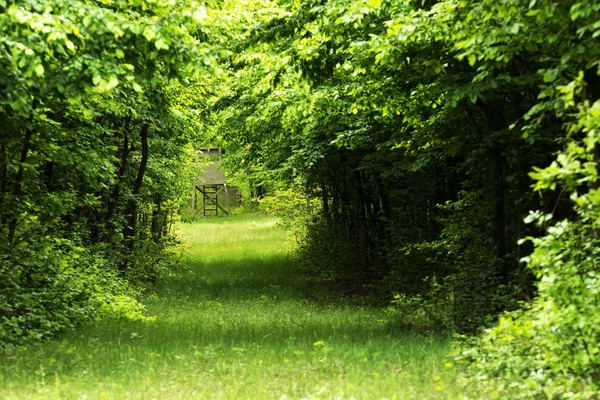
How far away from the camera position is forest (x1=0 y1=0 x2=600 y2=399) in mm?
6559

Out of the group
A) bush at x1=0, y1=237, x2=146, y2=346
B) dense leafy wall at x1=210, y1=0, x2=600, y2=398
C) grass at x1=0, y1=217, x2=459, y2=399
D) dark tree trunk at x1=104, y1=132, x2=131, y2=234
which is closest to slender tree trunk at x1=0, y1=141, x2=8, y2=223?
bush at x1=0, y1=237, x2=146, y2=346

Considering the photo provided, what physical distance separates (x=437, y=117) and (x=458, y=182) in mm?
6344

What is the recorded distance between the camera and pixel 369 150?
20062 millimetres

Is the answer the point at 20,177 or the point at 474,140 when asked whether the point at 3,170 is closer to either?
the point at 20,177

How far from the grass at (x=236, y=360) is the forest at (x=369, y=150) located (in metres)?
0.14

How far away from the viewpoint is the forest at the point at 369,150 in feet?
21.5

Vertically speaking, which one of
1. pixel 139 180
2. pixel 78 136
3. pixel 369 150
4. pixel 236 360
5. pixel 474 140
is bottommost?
pixel 236 360

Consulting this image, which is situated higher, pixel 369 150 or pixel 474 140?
pixel 369 150

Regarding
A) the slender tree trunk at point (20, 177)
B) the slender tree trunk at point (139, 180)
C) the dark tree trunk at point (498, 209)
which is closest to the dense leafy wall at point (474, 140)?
the dark tree trunk at point (498, 209)

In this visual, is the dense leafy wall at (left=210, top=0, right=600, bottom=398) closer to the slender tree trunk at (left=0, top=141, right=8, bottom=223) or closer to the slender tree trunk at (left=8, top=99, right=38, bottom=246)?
the slender tree trunk at (left=8, top=99, right=38, bottom=246)

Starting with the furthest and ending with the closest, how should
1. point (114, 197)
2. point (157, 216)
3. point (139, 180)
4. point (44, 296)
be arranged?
point (157, 216), point (139, 180), point (114, 197), point (44, 296)

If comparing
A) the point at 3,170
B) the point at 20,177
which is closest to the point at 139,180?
the point at 20,177

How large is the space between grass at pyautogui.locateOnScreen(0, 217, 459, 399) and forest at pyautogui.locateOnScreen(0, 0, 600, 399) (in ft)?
0.45

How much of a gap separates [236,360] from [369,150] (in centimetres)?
1243
